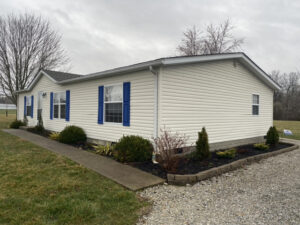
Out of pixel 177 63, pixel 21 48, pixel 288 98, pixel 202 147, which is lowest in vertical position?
pixel 202 147

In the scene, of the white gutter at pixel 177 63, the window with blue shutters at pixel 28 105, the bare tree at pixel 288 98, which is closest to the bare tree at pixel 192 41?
the white gutter at pixel 177 63

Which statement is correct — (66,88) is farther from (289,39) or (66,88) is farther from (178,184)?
(289,39)

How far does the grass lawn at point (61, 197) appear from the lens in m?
2.77

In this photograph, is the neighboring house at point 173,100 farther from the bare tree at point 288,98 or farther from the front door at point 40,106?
the bare tree at point 288,98

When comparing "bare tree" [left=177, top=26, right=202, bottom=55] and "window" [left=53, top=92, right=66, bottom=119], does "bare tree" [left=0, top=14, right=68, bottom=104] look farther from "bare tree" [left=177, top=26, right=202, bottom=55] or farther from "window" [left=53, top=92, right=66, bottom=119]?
"bare tree" [left=177, top=26, right=202, bottom=55]

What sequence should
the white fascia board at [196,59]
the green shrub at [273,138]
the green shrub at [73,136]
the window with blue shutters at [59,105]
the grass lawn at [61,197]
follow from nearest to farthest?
the grass lawn at [61,197], the white fascia board at [196,59], the green shrub at [73,136], the green shrub at [273,138], the window with blue shutters at [59,105]

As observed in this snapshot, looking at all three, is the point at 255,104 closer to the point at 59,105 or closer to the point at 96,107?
the point at 96,107

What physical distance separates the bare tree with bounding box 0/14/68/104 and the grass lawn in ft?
52.7

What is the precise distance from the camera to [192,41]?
21.5 metres

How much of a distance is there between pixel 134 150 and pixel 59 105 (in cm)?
684

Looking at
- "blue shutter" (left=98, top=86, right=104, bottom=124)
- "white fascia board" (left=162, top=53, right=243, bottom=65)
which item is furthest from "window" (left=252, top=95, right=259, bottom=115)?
"blue shutter" (left=98, top=86, right=104, bottom=124)

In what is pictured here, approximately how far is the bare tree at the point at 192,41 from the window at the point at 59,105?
14.9 metres

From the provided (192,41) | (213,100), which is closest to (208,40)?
(192,41)

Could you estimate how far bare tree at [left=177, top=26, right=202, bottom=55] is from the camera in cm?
2139
